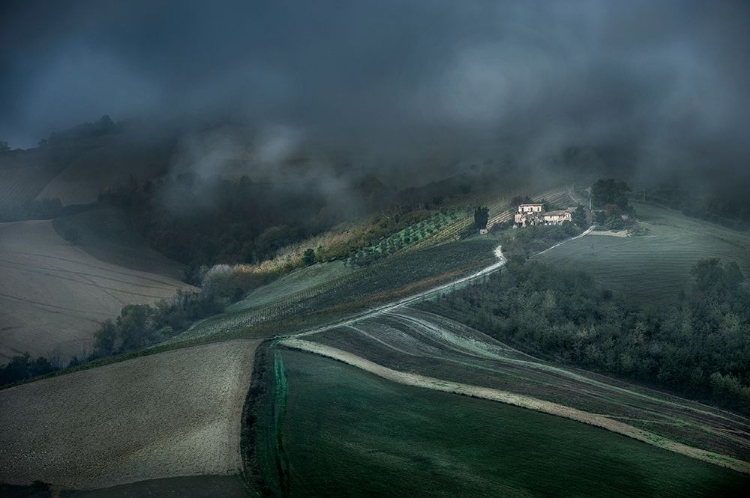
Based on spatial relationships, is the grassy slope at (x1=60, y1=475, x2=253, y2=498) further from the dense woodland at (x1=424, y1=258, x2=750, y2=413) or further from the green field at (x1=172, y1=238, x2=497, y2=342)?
the green field at (x1=172, y1=238, x2=497, y2=342)

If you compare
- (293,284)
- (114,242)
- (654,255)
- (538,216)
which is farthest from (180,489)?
(114,242)

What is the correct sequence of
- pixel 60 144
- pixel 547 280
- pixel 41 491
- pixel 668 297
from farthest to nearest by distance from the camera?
1. pixel 60 144
2. pixel 547 280
3. pixel 668 297
4. pixel 41 491

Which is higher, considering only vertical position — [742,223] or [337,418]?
[742,223]

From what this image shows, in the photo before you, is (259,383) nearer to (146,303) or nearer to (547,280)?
(547,280)

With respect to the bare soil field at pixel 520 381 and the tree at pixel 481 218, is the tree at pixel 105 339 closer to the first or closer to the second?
the bare soil field at pixel 520 381

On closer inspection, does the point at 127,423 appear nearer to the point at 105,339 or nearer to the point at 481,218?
the point at 105,339

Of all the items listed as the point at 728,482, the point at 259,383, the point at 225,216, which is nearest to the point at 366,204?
the point at 225,216

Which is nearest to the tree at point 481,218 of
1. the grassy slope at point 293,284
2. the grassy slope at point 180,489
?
the grassy slope at point 293,284
